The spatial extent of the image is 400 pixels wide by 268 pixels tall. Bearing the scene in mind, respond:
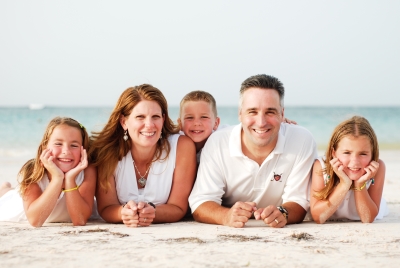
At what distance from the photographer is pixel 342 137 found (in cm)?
530

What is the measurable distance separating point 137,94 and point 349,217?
252 cm

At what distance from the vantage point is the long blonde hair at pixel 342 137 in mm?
5254

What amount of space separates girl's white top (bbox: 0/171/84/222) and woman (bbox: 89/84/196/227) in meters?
0.34

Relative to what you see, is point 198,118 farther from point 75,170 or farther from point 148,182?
point 75,170

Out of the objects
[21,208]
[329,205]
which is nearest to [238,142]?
[329,205]

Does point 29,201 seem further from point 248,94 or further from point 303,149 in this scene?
point 303,149

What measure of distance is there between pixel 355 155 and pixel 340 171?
26 centimetres

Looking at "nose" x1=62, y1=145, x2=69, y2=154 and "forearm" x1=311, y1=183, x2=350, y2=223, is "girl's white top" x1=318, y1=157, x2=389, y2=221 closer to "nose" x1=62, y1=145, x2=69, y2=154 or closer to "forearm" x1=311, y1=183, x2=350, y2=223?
"forearm" x1=311, y1=183, x2=350, y2=223

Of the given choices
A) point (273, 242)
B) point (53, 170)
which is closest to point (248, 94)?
point (273, 242)

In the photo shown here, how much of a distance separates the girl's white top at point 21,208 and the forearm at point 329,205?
2.35 metres

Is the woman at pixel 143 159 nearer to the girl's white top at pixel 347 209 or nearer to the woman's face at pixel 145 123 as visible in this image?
the woman's face at pixel 145 123

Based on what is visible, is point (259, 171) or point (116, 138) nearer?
point (259, 171)

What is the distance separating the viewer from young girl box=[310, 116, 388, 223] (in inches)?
202

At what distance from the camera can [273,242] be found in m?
4.35
